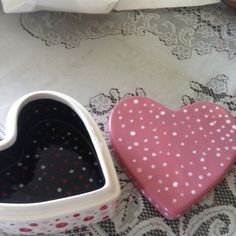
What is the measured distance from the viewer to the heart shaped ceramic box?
16.3 inches

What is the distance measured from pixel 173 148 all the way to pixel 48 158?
0.15 meters

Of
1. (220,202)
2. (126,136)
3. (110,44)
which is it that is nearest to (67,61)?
(110,44)

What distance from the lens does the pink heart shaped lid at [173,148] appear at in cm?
49

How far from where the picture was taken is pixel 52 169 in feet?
1.60

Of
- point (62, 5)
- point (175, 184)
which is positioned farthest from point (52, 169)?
point (62, 5)

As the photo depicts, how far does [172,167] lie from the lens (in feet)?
1.63

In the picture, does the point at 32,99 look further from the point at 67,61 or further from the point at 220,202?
the point at 220,202

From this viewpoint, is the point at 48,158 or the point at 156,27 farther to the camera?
the point at 156,27

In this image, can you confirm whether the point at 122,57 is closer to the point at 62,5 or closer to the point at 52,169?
the point at 62,5

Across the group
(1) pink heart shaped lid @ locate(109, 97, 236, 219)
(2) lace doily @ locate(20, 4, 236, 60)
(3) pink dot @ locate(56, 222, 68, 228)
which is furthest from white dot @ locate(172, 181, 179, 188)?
(2) lace doily @ locate(20, 4, 236, 60)

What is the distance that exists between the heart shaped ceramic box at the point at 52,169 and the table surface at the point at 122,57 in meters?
0.07

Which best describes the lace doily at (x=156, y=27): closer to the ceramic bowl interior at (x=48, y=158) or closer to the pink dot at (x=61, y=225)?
the ceramic bowl interior at (x=48, y=158)

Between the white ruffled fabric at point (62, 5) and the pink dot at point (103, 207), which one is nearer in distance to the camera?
the pink dot at point (103, 207)

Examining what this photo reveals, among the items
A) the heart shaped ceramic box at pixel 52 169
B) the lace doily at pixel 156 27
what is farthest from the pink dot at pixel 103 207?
the lace doily at pixel 156 27
